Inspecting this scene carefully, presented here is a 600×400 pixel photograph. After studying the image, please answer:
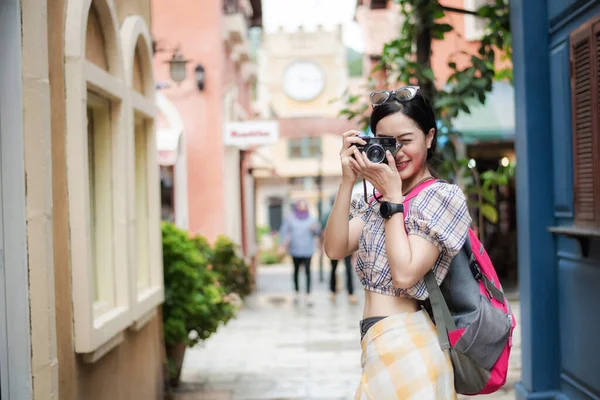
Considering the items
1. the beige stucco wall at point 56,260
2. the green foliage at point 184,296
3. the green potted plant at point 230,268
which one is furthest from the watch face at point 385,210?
the green potted plant at point 230,268

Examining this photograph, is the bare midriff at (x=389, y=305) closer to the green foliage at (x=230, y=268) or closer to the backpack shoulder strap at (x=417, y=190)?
the backpack shoulder strap at (x=417, y=190)

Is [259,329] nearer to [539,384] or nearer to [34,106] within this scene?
[539,384]

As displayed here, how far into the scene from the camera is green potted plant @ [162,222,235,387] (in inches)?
280

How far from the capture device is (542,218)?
17.6 feet

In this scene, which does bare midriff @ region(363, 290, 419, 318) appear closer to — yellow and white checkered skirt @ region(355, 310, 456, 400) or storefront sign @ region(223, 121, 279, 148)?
yellow and white checkered skirt @ region(355, 310, 456, 400)

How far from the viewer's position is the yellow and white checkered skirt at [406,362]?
2.59 metres

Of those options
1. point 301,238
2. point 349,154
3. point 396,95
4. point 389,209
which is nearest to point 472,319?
point 389,209

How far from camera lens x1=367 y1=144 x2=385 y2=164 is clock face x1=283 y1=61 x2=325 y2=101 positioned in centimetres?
4454

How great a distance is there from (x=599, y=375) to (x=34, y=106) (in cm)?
314

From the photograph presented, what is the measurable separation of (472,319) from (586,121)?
7.44ft

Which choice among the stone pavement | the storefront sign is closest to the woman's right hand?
the stone pavement

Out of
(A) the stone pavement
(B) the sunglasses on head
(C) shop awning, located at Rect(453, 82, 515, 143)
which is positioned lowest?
(A) the stone pavement

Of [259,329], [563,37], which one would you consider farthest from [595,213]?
[259,329]

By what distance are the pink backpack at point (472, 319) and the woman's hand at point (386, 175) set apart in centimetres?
10
